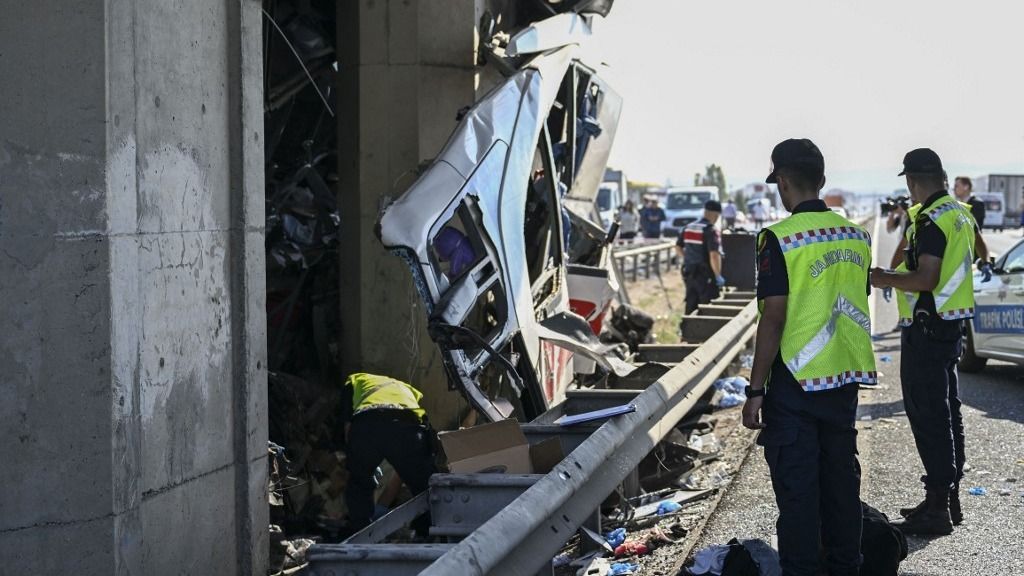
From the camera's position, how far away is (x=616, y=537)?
22.4ft

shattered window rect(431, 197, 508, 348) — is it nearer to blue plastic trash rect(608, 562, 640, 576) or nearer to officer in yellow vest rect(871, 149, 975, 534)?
blue plastic trash rect(608, 562, 640, 576)

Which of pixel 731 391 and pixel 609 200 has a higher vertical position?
pixel 609 200

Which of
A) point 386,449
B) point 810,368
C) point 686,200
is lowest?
point 386,449

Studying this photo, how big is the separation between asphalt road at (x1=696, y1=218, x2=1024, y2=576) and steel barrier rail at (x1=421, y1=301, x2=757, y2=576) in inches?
28.9

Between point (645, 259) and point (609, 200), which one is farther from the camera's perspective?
point (609, 200)

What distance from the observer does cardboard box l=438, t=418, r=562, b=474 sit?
5.67 metres

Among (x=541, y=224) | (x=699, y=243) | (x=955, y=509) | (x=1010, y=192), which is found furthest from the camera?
(x=1010, y=192)

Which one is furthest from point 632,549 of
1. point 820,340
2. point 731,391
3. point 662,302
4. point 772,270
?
point 662,302

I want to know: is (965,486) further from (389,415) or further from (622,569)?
(389,415)

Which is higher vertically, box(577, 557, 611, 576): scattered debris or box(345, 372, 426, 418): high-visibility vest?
box(345, 372, 426, 418): high-visibility vest

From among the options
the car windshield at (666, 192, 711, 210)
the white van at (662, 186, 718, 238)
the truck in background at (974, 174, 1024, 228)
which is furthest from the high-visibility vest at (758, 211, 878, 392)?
the truck in background at (974, 174, 1024, 228)

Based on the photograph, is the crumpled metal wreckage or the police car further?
the police car

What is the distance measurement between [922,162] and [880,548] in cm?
248

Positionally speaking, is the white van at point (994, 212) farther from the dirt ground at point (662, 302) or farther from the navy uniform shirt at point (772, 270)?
the navy uniform shirt at point (772, 270)
